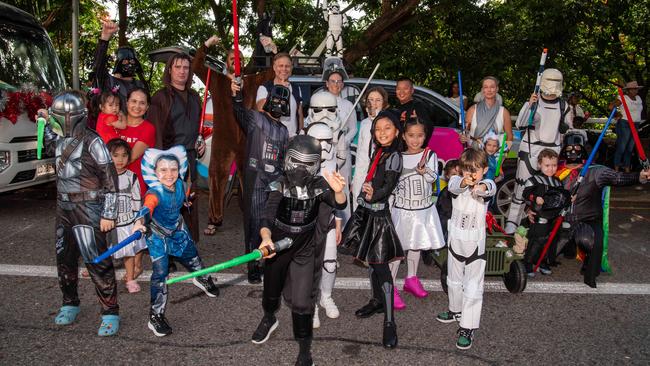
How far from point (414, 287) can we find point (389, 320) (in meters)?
1.09

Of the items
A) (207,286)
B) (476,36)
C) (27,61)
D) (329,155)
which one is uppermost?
(476,36)

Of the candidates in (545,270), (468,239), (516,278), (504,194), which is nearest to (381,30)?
(504,194)

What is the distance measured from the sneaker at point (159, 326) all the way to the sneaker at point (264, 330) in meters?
0.65

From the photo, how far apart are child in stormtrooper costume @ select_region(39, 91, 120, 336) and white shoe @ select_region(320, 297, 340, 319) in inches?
62.2

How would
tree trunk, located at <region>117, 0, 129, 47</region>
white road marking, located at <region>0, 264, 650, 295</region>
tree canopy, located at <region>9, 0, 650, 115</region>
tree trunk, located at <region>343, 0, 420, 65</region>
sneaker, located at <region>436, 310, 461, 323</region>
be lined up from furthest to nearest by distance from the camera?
tree trunk, located at <region>117, 0, 129, 47</region> < tree trunk, located at <region>343, 0, 420, 65</region> < tree canopy, located at <region>9, 0, 650, 115</region> < white road marking, located at <region>0, 264, 650, 295</region> < sneaker, located at <region>436, 310, 461, 323</region>

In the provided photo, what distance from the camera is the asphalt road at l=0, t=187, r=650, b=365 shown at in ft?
13.0

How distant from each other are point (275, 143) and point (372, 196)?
3.20ft

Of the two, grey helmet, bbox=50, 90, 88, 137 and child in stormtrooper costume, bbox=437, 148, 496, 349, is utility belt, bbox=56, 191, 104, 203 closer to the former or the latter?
grey helmet, bbox=50, 90, 88, 137

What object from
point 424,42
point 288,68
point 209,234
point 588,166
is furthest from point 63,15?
point 588,166

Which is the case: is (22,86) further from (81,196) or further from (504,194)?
(504,194)

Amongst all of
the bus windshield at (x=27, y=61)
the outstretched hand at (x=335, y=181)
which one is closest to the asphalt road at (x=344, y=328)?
the outstretched hand at (x=335, y=181)

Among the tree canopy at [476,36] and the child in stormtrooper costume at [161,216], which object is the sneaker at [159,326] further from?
the tree canopy at [476,36]

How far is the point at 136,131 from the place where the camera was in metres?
5.43

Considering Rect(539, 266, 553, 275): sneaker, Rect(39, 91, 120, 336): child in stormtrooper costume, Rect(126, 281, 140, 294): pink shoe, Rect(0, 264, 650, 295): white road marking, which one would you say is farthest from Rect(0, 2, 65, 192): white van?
Rect(539, 266, 553, 275): sneaker
